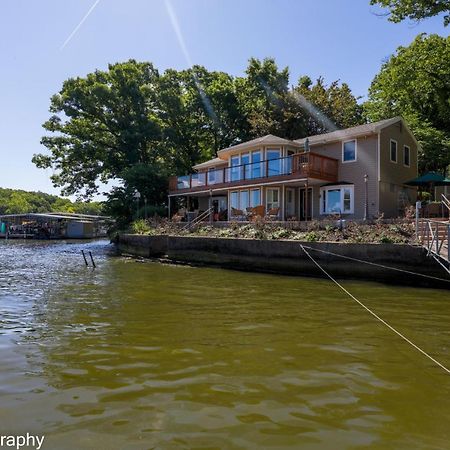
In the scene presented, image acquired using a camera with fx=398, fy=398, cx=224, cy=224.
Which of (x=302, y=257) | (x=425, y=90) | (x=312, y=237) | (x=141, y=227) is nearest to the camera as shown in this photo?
(x=302, y=257)

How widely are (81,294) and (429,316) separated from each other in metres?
9.38

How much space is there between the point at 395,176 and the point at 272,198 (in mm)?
7541

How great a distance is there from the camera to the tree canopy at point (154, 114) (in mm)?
40250

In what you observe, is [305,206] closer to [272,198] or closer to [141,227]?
[272,198]

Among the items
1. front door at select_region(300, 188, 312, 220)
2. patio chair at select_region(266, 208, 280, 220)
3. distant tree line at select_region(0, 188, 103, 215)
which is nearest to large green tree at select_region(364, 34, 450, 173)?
front door at select_region(300, 188, 312, 220)

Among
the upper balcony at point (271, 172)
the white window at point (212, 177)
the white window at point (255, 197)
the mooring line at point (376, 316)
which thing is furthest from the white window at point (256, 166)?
the mooring line at point (376, 316)

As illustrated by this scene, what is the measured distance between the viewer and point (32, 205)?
12619 centimetres

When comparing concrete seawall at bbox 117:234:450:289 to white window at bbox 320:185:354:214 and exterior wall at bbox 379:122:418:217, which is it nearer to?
white window at bbox 320:185:354:214

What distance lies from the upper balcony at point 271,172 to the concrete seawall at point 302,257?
21.5 ft

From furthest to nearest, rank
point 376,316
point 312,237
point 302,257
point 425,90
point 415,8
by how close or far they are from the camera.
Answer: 1. point 425,90
2. point 415,8
3. point 312,237
4. point 302,257
5. point 376,316

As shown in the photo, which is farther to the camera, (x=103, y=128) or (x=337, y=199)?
(x=103, y=128)

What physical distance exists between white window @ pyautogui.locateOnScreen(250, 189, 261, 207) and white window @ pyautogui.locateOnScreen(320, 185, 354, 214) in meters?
4.14

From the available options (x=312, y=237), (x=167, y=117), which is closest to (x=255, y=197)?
(x=312, y=237)

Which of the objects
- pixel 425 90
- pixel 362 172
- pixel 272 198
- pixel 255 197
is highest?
pixel 425 90
